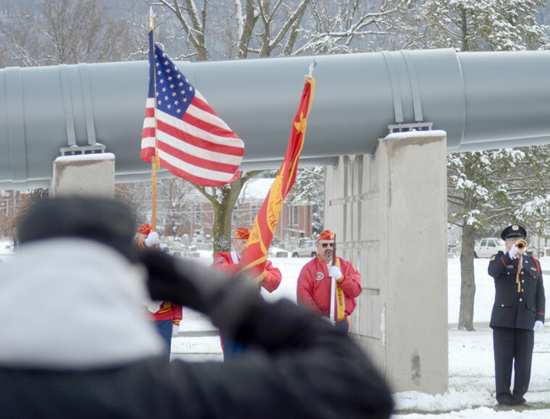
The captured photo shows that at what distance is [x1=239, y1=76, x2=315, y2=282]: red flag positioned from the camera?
705 centimetres

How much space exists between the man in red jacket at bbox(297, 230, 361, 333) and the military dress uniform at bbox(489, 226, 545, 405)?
156 cm

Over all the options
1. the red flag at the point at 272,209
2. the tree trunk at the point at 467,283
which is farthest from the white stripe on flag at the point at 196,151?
the tree trunk at the point at 467,283

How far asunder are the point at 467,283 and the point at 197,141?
14.0m

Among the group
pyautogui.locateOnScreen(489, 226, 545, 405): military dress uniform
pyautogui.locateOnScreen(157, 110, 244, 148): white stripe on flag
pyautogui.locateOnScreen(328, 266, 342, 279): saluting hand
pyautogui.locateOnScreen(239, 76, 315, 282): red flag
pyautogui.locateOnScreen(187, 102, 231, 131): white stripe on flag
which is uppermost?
pyautogui.locateOnScreen(187, 102, 231, 131): white stripe on flag

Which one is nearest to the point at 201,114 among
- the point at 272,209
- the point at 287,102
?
the point at 272,209

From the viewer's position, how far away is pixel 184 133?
795 cm

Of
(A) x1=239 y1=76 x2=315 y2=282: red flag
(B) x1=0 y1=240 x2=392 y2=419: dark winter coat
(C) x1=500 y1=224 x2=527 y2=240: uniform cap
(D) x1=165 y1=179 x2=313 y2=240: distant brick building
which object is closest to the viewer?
(B) x1=0 y1=240 x2=392 y2=419: dark winter coat

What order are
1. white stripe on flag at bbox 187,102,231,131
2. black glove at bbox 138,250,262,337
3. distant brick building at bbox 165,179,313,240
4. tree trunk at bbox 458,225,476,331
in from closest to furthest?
black glove at bbox 138,250,262,337
white stripe on flag at bbox 187,102,231,131
tree trunk at bbox 458,225,476,331
distant brick building at bbox 165,179,313,240

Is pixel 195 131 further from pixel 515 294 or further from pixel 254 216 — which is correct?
pixel 254 216

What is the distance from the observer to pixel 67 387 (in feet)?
4.22

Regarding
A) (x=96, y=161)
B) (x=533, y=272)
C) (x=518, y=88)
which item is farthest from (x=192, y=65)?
(x=533, y=272)

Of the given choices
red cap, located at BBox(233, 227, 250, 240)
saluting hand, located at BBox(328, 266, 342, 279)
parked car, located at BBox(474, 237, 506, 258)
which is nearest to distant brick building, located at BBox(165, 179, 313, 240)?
parked car, located at BBox(474, 237, 506, 258)

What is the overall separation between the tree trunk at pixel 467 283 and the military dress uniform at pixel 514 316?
422 inches

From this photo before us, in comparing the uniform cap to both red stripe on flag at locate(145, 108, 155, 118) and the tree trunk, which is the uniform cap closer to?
red stripe on flag at locate(145, 108, 155, 118)
